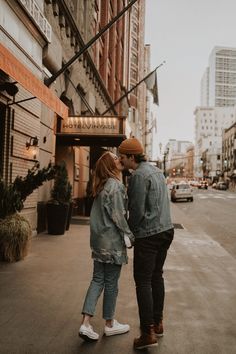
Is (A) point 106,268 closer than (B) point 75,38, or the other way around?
(A) point 106,268

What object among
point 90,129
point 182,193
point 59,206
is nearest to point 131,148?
point 59,206

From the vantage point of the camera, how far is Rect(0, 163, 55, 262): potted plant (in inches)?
275

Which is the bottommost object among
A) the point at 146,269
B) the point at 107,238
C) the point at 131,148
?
the point at 146,269

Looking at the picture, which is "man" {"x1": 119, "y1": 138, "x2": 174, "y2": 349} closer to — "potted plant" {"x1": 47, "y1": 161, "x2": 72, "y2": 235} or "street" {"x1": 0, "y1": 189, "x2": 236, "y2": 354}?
"street" {"x1": 0, "y1": 189, "x2": 236, "y2": 354}

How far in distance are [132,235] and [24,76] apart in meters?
3.96

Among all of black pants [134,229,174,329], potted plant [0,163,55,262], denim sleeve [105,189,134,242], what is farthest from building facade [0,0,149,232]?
black pants [134,229,174,329]

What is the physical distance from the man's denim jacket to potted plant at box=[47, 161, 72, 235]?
23.0 ft

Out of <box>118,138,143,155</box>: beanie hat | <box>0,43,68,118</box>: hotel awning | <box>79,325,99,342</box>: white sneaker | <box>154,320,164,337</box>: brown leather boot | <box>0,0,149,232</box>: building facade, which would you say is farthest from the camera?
<box>0,0,149,232</box>: building facade

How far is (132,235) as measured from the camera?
380 centimetres

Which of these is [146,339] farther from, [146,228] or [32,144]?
[32,144]

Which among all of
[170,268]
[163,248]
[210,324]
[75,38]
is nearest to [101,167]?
[163,248]

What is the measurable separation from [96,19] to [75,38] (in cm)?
719

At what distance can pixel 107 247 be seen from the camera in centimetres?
387

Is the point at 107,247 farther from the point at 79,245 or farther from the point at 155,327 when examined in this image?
the point at 79,245
